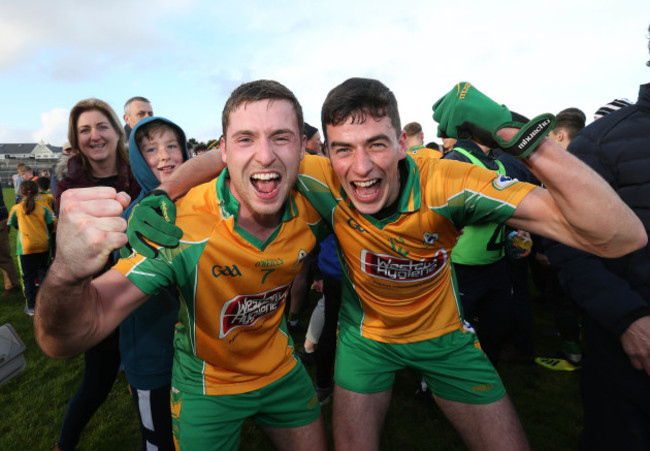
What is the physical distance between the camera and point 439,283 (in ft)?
8.13

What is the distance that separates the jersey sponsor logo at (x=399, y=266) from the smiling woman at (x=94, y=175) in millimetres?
2055

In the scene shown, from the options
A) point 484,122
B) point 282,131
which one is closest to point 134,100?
point 282,131

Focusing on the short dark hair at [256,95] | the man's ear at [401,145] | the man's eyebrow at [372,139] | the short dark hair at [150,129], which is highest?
the short dark hair at [256,95]

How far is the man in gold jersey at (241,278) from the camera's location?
1884mm

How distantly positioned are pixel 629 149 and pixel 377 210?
4.37 ft

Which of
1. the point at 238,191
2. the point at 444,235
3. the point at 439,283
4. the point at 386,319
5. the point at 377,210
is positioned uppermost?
the point at 238,191

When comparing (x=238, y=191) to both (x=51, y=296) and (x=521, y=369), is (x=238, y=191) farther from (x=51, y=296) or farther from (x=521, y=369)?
(x=521, y=369)

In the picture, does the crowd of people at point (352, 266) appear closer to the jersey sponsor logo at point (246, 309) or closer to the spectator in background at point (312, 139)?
the jersey sponsor logo at point (246, 309)

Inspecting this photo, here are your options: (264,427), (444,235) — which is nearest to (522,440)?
(444,235)

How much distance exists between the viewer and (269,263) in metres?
2.00

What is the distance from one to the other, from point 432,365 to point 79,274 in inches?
82.6

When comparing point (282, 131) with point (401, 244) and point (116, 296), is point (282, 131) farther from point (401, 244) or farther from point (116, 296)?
point (116, 296)

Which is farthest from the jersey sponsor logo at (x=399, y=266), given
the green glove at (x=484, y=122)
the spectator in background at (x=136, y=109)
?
the spectator in background at (x=136, y=109)

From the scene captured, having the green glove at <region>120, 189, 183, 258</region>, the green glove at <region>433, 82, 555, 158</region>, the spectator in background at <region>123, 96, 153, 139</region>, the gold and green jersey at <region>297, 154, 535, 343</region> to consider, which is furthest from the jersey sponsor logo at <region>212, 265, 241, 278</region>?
the spectator in background at <region>123, 96, 153, 139</region>
